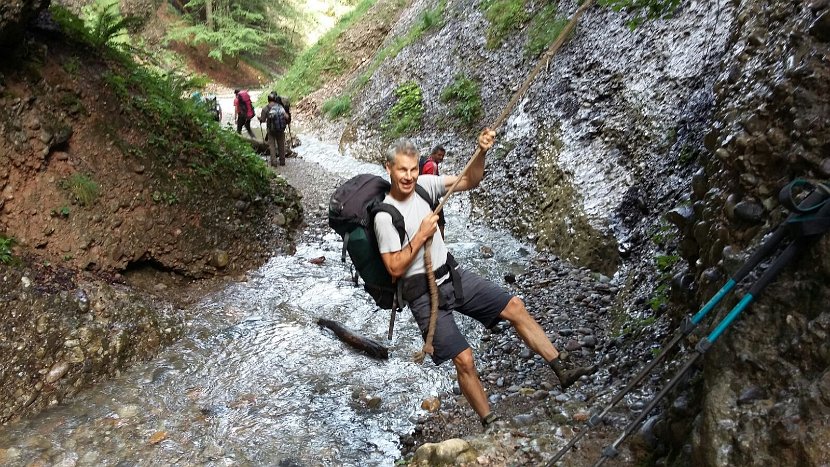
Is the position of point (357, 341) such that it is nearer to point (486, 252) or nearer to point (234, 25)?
point (486, 252)

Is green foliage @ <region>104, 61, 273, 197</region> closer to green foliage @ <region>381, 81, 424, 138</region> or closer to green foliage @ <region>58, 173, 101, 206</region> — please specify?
green foliage @ <region>58, 173, 101, 206</region>

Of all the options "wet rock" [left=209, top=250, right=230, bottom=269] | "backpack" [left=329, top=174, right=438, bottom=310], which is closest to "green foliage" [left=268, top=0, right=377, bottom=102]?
"wet rock" [left=209, top=250, right=230, bottom=269]

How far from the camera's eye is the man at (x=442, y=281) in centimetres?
379

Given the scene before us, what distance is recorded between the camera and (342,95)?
2053 cm

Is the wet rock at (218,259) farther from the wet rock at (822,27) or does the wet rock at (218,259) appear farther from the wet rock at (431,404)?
the wet rock at (822,27)

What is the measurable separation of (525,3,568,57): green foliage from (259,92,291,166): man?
6722mm

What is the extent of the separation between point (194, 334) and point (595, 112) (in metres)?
6.72

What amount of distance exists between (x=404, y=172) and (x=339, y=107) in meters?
16.2

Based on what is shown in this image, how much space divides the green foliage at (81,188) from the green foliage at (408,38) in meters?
12.5

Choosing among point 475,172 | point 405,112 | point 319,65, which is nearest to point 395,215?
point 475,172

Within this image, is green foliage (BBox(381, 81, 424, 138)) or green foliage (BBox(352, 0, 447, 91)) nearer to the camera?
green foliage (BBox(381, 81, 424, 138))

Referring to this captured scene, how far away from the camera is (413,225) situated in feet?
13.0

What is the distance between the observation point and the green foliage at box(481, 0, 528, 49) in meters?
13.1

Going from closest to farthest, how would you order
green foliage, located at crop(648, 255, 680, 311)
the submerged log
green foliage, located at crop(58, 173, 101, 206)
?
green foliage, located at crop(648, 255, 680, 311) → the submerged log → green foliage, located at crop(58, 173, 101, 206)
